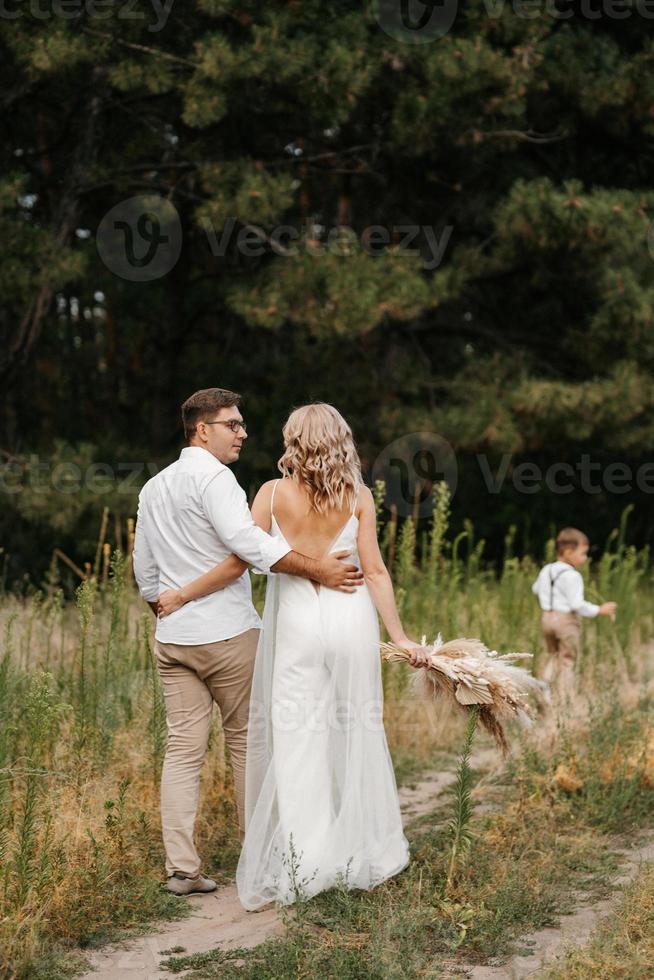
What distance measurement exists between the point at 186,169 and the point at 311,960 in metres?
11.7

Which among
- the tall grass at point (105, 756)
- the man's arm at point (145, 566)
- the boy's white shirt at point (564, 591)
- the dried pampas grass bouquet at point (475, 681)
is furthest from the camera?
the boy's white shirt at point (564, 591)

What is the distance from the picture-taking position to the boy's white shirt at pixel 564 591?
7.75 meters

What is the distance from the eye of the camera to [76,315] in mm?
21375

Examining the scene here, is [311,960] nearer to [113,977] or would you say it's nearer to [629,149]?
[113,977]

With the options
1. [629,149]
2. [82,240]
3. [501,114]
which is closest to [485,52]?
[501,114]

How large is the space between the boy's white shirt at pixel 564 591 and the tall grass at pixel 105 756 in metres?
0.35

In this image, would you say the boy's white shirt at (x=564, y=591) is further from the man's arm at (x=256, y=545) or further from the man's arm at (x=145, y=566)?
the man's arm at (x=145, y=566)

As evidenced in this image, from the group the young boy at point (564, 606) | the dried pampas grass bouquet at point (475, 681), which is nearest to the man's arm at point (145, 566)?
the dried pampas grass bouquet at point (475, 681)

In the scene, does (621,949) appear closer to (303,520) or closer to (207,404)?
(303,520)

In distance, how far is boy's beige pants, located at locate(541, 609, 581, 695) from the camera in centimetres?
781

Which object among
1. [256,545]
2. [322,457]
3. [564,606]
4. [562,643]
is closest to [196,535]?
[256,545]

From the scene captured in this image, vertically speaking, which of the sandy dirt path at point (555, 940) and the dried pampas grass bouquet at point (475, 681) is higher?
the dried pampas grass bouquet at point (475, 681)

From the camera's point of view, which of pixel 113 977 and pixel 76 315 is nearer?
pixel 113 977

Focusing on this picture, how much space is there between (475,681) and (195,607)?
1.15 m
